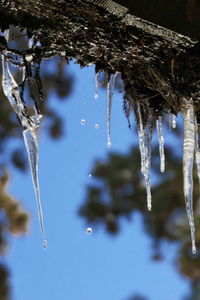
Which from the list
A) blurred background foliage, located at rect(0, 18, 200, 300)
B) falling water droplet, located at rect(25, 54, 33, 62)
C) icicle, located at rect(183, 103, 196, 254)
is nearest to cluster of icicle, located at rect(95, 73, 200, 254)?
icicle, located at rect(183, 103, 196, 254)

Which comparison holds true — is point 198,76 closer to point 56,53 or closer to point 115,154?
point 56,53

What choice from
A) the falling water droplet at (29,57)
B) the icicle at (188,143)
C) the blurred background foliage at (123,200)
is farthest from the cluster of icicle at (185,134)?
the blurred background foliage at (123,200)

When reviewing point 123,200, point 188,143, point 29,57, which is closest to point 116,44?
point 29,57

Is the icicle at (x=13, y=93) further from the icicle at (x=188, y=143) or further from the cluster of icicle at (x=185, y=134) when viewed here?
the icicle at (x=188, y=143)

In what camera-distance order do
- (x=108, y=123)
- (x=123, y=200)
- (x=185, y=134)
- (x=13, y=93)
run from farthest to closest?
(x=123, y=200) < (x=108, y=123) < (x=185, y=134) < (x=13, y=93)

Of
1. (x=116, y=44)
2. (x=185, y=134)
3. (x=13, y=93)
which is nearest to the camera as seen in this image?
(x=116, y=44)

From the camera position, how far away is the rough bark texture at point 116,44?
Result: 2.72ft

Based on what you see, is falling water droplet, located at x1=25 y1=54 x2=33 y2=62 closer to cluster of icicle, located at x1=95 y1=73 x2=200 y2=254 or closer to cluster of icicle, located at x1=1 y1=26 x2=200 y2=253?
cluster of icicle, located at x1=1 y1=26 x2=200 y2=253

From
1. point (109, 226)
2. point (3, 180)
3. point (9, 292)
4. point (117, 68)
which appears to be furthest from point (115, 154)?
point (117, 68)

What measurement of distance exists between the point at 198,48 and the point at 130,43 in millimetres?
118

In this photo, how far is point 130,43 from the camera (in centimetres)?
91

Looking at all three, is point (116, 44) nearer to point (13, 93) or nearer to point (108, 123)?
point (13, 93)

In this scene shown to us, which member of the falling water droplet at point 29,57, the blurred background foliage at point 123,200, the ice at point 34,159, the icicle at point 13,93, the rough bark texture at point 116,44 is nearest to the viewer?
A: the rough bark texture at point 116,44

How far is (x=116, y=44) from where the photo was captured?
0.93 meters
